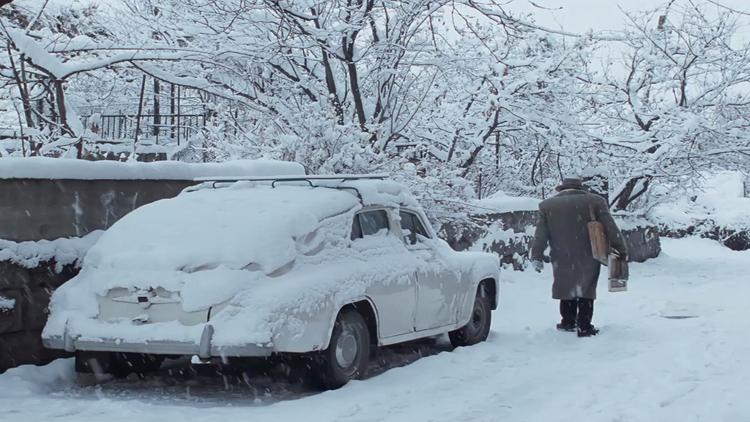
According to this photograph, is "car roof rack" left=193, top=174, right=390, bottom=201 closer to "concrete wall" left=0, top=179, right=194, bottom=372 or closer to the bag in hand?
"concrete wall" left=0, top=179, right=194, bottom=372

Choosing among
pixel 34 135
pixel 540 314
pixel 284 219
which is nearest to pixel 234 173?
pixel 284 219

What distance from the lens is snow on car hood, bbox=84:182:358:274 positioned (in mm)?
7477

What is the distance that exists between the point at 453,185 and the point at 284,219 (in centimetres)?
740

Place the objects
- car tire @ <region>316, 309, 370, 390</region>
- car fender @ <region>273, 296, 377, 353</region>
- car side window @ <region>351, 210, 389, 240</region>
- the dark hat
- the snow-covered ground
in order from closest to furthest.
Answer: the snow-covered ground, car fender @ <region>273, 296, 377, 353</region>, car tire @ <region>316, 309, 370, 390</region>, car side window @ <region>351, 210, 389, 240</region>, the dark hat

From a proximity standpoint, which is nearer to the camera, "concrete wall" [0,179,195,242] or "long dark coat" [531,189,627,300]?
"concrete wall" [0,179,195,242]

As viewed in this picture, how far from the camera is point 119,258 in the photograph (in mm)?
7688

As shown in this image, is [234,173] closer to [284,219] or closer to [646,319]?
[284,219]

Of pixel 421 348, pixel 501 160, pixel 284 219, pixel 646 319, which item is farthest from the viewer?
pixel 501 160

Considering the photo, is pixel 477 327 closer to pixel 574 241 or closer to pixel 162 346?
pixel 574 241

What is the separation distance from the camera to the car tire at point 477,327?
404 inches

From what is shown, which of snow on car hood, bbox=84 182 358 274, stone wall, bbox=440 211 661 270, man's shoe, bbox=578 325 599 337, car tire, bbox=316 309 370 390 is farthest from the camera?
stone wall, bbox=440 211 661 270

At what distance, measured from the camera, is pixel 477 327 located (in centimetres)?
1053

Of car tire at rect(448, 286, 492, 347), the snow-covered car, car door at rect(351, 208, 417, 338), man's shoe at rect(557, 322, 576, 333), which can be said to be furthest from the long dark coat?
car door at rect(351, 208, 417, 338)

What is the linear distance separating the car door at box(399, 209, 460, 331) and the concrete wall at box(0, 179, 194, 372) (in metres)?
2.80
